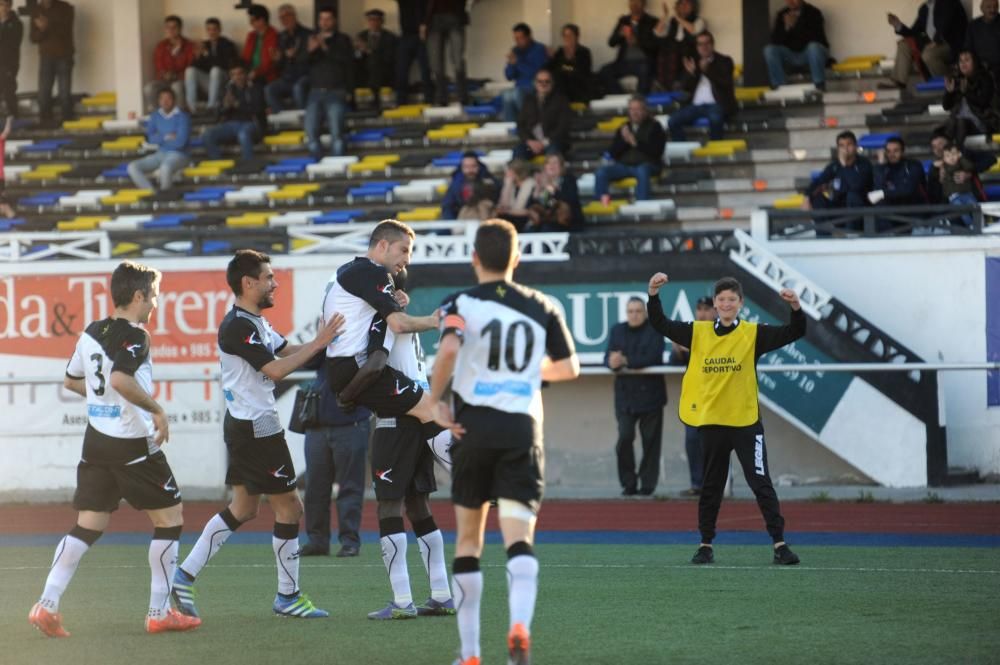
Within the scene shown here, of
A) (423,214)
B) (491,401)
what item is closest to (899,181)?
(423,214)

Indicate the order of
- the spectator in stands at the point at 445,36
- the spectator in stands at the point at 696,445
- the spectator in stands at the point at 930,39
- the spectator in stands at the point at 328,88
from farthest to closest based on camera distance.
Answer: the spectator in stands at the point at 445,36 → the spectator in stands at the point at 328,88 → the spectator in stands at the point at 930,39 → the spectator in stands at the point at 696,445

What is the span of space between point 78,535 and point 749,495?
31.3 ft

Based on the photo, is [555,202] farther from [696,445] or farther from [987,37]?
[987,37]

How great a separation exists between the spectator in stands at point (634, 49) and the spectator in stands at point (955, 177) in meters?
6.30

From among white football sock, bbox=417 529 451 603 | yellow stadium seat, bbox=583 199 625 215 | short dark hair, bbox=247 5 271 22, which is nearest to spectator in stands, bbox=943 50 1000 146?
yellow stadium seat, bbox=583 199 625 215

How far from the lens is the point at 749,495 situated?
55.6 ft

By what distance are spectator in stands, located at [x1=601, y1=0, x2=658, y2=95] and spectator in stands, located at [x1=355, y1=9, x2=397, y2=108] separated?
11.2 feet

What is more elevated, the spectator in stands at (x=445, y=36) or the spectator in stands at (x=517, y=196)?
the spectator in stands at (x=445, y=36)

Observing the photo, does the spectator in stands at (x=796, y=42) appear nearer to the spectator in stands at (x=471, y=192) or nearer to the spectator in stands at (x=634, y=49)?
the spectator in stands at (x=634, y=49)

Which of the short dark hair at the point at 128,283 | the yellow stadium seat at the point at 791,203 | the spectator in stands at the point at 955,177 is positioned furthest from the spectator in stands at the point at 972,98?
the short dark hair at the point at 128,283

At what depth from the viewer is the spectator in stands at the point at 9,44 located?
88.9ft

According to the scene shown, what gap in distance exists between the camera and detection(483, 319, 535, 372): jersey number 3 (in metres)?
7.17

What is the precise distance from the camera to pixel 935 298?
18.2 meters

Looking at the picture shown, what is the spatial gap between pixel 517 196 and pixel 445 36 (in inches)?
245
